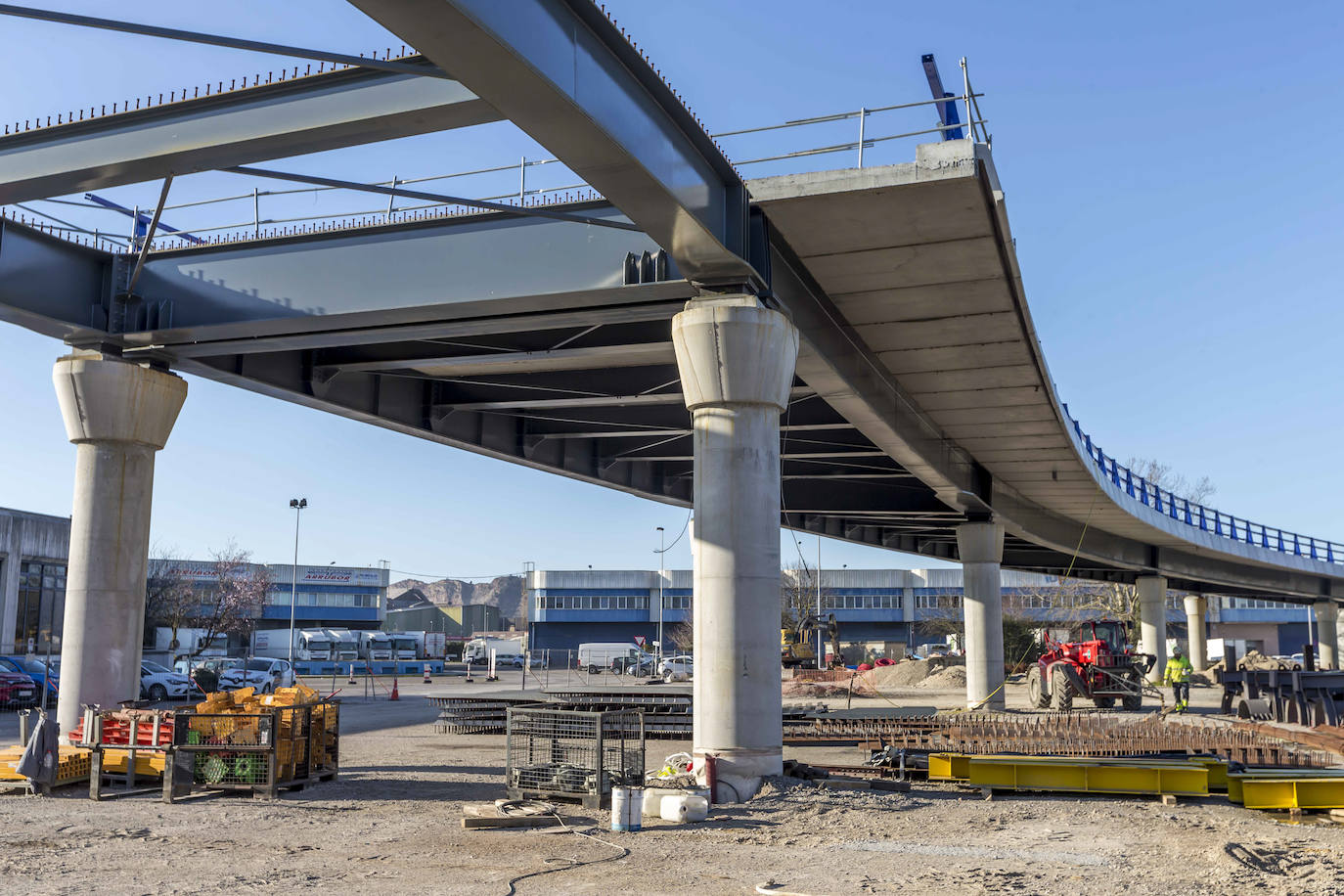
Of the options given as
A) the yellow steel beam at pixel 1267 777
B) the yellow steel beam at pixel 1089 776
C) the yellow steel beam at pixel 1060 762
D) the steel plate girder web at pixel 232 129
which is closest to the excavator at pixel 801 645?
the yellow steel beam at pixel 1060 762

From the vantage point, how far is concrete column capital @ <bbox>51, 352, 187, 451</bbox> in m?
17.1

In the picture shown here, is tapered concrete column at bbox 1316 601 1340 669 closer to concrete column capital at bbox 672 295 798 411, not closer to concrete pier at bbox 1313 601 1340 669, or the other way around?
concrete pier at bbox 1313 601 1340 669

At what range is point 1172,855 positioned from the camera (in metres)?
10.6

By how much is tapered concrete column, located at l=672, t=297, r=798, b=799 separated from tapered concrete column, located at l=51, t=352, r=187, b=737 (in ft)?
28.4

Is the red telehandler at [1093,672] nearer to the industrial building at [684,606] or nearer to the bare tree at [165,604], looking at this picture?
the bare tree at [165,604]

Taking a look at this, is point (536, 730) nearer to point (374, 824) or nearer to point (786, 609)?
point (374, 824)

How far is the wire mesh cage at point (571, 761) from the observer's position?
1329 cm

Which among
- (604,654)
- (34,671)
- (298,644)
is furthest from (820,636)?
(34,671)

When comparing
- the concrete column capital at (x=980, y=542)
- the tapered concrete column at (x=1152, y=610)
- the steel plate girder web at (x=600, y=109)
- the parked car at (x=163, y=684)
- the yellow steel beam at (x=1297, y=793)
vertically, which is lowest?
the parked car at (x=163, y=684)

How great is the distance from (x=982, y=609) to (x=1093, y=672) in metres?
3.54

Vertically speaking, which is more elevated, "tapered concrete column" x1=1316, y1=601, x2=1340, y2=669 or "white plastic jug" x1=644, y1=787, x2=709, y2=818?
"tapered concrete column" x1=1316, y1=601, x2=1340, y2=669

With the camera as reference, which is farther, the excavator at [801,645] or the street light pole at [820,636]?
the street light pole at [820,636]

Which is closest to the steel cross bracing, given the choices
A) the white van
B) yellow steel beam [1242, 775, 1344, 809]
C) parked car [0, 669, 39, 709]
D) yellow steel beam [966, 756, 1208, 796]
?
yellow steel beam [966, 756, 1208, 796]

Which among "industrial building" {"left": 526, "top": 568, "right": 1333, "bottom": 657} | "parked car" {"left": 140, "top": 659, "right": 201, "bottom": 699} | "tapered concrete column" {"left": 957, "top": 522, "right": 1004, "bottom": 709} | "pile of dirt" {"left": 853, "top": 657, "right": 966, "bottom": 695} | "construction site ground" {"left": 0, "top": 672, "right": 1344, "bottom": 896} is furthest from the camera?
"industrial building" {"left": 526, "top": 568, "right": 1333, "bottom": 657}
